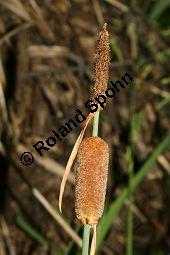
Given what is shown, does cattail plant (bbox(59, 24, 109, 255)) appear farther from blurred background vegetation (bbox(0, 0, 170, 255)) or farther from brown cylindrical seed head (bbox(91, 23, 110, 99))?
blurred background vegetation (bbox(0, 0, 170, 255))

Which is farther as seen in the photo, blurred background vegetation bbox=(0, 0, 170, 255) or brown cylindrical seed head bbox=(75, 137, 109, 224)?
blurred background vegetation bbox=(0, 0, 170, 255)

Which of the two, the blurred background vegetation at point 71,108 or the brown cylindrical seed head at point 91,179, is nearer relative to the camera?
the brown cylindrical seed head at point 91,179

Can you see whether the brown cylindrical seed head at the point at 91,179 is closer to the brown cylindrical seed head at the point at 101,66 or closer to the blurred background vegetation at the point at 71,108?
the brown cylindrical seed head at the point at 101,66

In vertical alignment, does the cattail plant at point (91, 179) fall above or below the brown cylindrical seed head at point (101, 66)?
below

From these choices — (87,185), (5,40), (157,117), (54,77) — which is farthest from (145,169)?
(157,117)

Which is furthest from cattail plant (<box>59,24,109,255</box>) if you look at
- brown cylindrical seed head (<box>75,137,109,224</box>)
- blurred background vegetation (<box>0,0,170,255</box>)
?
blurred background vegetation (<box>0,0,170,255</box>)

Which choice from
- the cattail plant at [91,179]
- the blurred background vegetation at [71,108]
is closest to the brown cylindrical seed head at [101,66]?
the cattail plant at [91,179]
